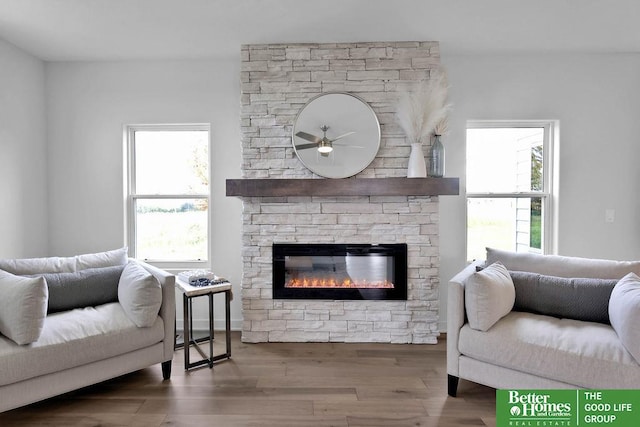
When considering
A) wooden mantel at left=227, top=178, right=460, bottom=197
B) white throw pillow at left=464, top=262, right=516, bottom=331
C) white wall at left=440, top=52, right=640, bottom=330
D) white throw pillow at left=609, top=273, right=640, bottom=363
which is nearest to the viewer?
white throw pillow at left=609, top=273, right=640, bottom=363

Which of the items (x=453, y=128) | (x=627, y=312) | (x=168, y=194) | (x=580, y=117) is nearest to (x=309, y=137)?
(x=453, y=128)

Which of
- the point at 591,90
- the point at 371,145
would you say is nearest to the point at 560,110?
the point at 591,90

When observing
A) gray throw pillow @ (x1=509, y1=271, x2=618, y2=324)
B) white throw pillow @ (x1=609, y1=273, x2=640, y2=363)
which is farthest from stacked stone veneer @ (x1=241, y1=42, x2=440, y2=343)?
white throw pillow @ (x1=609, y1=273, x2=640, y2=363)

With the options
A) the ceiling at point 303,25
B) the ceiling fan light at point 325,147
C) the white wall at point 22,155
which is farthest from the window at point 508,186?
the white wall at point 22,155

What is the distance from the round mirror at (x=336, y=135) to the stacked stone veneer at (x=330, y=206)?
8 centimetres

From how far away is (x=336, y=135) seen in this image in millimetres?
3131

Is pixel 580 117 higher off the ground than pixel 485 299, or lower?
higher

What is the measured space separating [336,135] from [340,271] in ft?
3.83

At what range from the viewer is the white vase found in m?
3.01

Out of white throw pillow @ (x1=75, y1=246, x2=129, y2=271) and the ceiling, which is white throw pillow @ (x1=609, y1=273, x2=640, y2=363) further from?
white throw pillow @ (x1=75, y1=246, x2=129, y2=271)

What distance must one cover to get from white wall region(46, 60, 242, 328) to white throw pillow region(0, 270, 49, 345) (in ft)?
4.91

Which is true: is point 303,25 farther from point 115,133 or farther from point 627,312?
point 627,312

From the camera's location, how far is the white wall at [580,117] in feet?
11.1

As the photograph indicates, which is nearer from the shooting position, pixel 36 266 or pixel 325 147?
pixel 36 266
